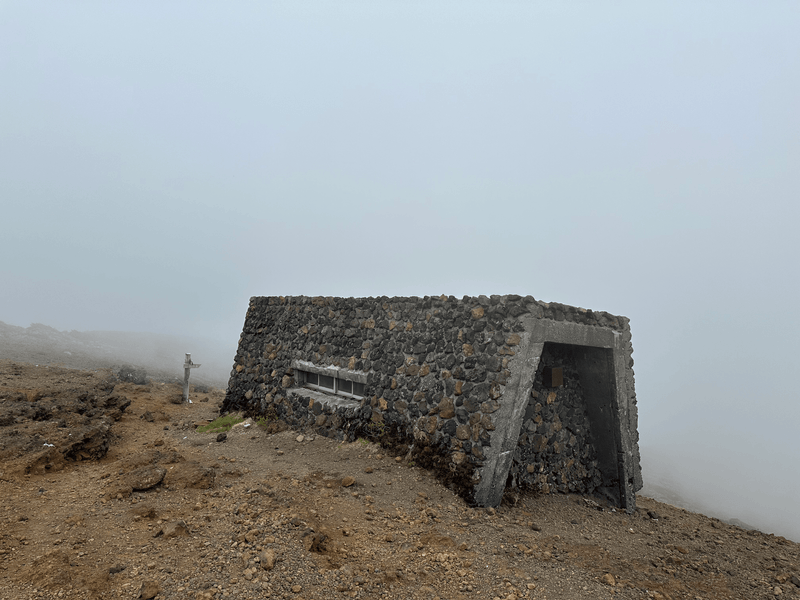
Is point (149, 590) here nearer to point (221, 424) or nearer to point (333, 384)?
point (333, 384)

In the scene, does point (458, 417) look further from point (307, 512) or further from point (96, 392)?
point (96, 392)

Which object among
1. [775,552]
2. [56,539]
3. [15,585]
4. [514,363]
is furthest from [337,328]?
[775,552]

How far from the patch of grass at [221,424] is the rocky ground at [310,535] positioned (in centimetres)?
160

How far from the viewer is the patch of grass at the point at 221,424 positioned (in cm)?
1009

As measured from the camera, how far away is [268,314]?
11.4 m

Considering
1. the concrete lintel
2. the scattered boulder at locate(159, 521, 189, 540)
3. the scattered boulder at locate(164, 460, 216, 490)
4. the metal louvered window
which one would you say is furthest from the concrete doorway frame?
the scattered boulder at locate(164, 460, 216, 490)

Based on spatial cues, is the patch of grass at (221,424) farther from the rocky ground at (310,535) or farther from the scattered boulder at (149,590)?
the scattered boulder at (149,590)

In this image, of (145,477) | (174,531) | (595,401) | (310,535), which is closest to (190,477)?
(145,477)

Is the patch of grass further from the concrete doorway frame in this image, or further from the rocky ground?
the concrete doorway frame

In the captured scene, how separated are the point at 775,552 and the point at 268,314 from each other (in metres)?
10.8

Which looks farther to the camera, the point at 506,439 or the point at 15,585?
the point at 506,439

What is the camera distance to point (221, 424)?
34.2ft

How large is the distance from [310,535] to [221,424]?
264 inches

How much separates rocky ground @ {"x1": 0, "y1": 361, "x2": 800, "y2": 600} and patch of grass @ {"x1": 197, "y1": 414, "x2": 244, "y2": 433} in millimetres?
1600
